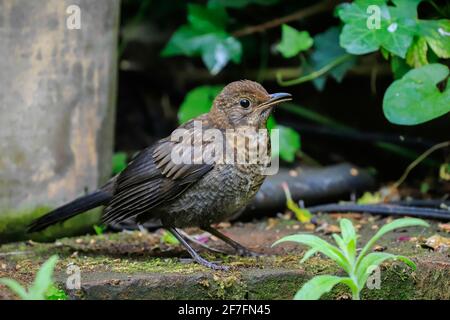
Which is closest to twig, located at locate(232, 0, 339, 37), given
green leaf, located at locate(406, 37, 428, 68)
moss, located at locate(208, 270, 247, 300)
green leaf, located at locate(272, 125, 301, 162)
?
green leaf, located at locate(272, 125, 301, 162)

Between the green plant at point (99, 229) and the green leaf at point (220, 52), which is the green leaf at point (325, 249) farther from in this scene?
the green leaf at point (220, 52)

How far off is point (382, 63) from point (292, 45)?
849 mm

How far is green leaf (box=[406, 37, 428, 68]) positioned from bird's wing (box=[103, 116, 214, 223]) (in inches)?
60.9

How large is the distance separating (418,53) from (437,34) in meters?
0.16

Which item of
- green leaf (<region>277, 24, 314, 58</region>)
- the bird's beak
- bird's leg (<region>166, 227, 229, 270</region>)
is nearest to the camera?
bird's leg (<region>166, 227, 229, 270</region>)

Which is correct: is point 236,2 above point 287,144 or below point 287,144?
above

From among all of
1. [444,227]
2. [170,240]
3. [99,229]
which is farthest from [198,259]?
[444,227]

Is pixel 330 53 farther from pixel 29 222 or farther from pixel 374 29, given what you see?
pixel 29 222

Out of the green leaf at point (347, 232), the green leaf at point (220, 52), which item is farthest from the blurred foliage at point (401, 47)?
the green leaf at point (347, 232)

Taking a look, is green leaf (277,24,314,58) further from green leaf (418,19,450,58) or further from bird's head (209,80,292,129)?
bird's head (209,80,292,129)

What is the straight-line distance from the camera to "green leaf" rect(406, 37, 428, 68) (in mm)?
5000

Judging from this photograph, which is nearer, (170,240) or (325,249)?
(325,249)

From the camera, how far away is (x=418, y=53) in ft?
16.5

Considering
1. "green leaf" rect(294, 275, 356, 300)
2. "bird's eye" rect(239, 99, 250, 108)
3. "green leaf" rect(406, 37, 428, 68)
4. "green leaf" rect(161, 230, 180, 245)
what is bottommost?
"green leaf" rect(161, 230, 180, 245)
